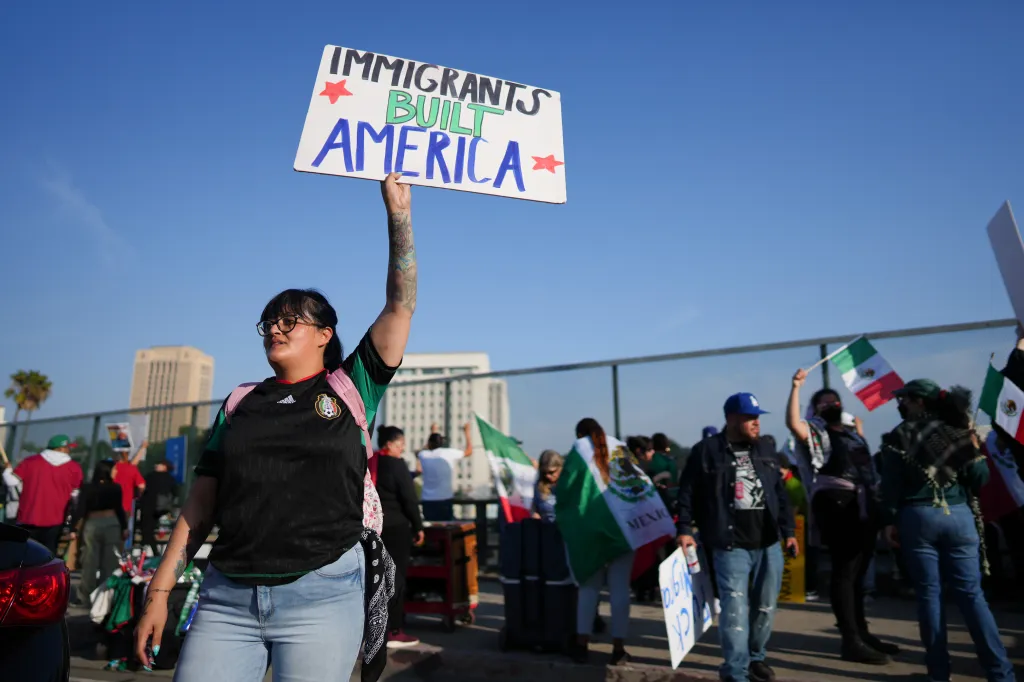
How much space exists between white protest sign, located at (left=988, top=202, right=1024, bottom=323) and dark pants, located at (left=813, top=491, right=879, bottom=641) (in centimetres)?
185

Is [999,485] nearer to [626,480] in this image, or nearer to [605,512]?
[626,480]

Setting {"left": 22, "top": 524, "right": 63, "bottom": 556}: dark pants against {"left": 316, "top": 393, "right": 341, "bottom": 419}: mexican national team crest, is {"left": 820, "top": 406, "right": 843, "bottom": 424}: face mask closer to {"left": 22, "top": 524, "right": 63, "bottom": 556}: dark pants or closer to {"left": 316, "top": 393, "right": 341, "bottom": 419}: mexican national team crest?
{"left": 316, "top": 393, "right": 341, "bottom": 419}: mexican national team crest

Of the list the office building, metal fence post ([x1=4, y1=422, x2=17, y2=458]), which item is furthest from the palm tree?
the office building

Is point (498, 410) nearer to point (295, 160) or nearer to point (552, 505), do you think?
point (552, 505)

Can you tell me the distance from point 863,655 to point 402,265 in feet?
17.0

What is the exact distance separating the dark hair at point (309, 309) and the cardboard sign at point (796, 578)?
7.51 meters

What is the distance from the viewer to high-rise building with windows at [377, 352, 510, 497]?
10.9 meters

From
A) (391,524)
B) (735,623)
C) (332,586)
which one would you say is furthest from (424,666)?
(332,586)

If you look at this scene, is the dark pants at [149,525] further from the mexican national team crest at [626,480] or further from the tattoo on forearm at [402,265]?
the tattoo on forearm at [402,265]

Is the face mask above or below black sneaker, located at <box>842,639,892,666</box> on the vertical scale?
above

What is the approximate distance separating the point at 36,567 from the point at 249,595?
1.50 metres

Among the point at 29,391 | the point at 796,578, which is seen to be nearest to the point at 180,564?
the point at 796,578

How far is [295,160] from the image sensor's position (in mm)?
3213

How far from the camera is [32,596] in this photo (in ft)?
9.65
